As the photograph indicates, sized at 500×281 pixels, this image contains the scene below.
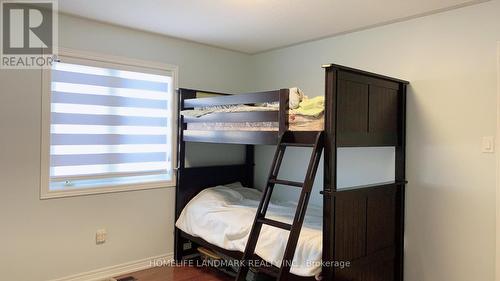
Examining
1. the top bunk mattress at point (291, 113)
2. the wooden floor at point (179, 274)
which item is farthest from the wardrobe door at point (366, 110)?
the wooden floor at point (179, 274)

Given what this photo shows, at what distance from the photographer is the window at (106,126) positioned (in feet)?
10.2

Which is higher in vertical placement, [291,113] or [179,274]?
[291,113]

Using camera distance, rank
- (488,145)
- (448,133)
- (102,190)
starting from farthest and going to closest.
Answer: (102,190) < (448,133) < (488,145)

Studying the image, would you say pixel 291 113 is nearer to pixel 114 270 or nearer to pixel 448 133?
pixel 448 133

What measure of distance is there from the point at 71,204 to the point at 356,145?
8.24 feet

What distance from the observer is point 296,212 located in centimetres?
231

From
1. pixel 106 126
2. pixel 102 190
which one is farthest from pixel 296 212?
pixel 106 126

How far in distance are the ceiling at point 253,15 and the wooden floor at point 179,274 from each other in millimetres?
2407

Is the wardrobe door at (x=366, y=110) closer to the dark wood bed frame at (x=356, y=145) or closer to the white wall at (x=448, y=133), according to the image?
the dark wood bed frame at (x=356, y=145)

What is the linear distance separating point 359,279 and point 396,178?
95cm

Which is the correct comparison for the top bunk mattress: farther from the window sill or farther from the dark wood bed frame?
the window sill

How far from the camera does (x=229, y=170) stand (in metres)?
4.23

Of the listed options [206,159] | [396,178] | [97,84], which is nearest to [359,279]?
[396,178]

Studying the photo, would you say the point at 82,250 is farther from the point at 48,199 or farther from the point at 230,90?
the point at 230,90
